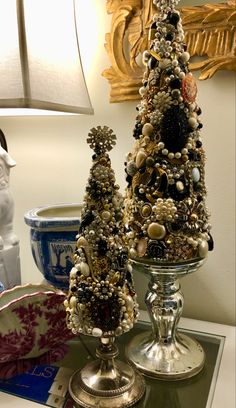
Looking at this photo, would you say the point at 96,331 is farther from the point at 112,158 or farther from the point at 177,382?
the point at 112,158

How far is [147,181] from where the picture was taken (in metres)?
0.48

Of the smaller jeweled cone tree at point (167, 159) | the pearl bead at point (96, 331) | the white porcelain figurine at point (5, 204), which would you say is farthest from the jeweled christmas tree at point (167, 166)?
the white porcelain figurine at point (5, 204)

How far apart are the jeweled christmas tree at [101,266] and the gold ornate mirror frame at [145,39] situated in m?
0.31

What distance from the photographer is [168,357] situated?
55 centimetres

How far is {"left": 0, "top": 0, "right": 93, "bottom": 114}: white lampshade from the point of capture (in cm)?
48

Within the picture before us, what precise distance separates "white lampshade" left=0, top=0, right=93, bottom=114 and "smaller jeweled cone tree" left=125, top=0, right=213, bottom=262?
5.3 inches

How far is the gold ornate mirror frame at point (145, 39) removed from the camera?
61 centimetres

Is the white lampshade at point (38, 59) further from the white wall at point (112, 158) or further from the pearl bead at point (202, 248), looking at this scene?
the pearl bead at point (202, 248)

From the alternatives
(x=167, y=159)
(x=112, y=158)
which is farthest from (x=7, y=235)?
(x=167, y=159)

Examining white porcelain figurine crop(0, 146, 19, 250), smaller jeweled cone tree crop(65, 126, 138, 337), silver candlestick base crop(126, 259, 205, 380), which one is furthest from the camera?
white porcelain figurine crop(0, 146, 19, 250)

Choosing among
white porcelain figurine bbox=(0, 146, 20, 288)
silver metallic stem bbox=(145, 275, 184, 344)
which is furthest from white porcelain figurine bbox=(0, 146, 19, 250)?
silver metallic stem bbox=(145, 275, 184, 344)

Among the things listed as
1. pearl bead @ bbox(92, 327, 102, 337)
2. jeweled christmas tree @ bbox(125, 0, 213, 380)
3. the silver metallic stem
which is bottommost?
the silver metallic stem

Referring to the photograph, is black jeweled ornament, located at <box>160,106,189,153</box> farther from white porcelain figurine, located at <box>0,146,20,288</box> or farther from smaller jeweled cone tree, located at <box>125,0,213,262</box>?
white porcelain figurine, located at <box>0,146,20,288</box>

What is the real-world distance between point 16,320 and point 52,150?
1.36ft
